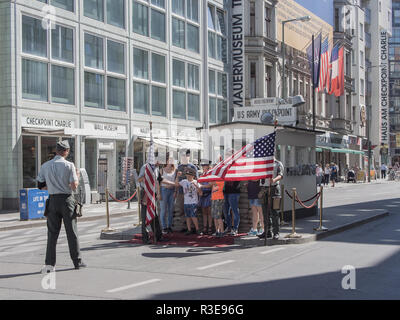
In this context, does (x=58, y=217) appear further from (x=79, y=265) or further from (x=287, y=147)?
(x=287, y=147)

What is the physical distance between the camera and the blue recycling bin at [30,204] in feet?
61.7

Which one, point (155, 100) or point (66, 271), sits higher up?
point (155, 100)

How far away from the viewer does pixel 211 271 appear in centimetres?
901

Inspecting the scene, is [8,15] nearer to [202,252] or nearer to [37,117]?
[37,117]

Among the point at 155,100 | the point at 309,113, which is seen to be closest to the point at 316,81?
the point at 309,113

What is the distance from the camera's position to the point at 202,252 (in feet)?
36.7

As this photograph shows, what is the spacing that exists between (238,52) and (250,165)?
26.6 m

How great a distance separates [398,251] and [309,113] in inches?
1551

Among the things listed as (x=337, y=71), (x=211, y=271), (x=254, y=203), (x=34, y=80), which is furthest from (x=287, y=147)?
(x=337, y=71)

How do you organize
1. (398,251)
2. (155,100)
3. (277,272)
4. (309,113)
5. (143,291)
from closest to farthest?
1. (143,291)
2. (277,272)
3. (398,251)
4. (155,100)
5. (309,113)

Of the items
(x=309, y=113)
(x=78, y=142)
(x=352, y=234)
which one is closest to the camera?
(x=352, y=234)

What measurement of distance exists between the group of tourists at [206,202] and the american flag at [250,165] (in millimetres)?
214

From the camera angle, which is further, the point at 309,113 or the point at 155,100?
the point at 309,113

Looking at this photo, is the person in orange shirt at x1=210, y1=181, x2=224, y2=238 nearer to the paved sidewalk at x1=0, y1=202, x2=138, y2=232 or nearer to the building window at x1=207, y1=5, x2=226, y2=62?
the paved sidewalk at x1=0, y1=202, x2=138, y2=232
